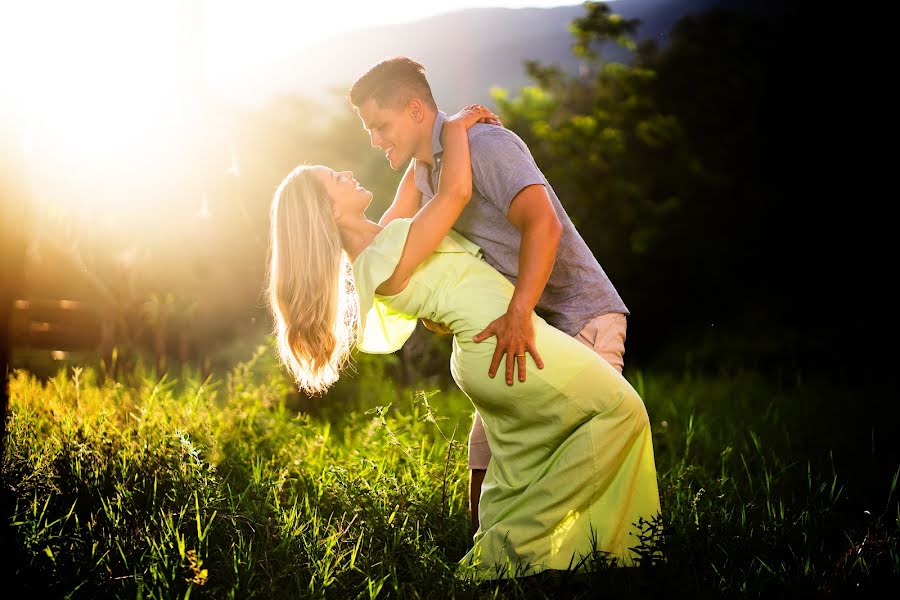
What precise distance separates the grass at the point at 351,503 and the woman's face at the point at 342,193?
2.51ft

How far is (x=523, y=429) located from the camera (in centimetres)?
303

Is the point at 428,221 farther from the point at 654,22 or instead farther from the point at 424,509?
the point at 654,22

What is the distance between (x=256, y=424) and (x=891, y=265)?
541cm

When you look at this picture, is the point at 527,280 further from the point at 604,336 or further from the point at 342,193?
the point at 342,193

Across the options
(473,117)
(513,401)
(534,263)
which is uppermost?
(473,117)

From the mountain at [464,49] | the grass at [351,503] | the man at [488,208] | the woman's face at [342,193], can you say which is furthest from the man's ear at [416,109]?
the mountain at [464,49]

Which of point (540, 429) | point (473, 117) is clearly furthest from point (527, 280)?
point (473, 117)

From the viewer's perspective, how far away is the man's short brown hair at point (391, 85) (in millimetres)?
3275

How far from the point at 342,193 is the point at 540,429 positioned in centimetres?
111

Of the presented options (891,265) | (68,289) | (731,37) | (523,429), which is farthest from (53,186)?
(891,265)

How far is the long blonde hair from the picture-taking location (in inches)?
125

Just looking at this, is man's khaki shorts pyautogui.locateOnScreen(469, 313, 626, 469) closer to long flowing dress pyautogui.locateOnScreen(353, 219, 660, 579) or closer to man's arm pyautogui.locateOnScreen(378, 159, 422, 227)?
long flowing dress pyautogui.locateOnScreen(353, 219, 660, 579)

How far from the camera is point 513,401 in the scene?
9.64 ft

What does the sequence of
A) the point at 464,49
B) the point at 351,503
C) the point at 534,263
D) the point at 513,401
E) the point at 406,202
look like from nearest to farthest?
the point at 534,263 < the point at 513,401 < the point at 351,503 < the point at 406,202 < the point at 464,49
